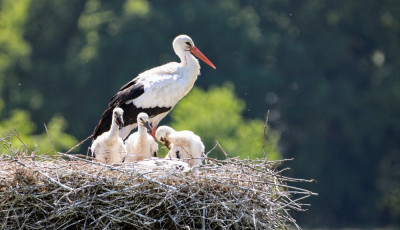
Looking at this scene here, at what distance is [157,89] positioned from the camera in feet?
36.0

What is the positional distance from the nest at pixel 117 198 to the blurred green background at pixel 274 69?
20.8 meters

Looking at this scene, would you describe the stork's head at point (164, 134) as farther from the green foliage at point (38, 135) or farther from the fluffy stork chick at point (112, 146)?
the green foliage at point (38, 135)

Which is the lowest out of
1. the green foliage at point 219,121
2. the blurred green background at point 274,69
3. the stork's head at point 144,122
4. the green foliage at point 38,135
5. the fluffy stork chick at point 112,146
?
the fluffy stork chick at point 112,146

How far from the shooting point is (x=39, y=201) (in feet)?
24.7

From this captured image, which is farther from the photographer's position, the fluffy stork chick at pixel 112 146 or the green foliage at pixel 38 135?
the green foliage at pixel 38 135

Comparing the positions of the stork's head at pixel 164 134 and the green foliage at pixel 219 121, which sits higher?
the green foliage at pixel 219 121

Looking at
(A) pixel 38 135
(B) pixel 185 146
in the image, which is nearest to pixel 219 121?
(A) pixel 38 135

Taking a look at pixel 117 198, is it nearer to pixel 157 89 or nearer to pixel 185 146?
pixel 185 146

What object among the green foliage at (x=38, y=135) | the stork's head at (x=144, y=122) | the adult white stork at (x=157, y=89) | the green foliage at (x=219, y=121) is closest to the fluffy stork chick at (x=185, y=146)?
the stork's head at (x=144, y=122)

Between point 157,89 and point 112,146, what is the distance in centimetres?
206

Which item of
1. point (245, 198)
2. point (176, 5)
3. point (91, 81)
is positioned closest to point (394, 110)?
point (176, 5)

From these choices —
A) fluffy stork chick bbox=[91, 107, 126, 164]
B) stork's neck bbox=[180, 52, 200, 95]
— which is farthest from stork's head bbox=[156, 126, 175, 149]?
stork's neck bbox=[180, 52, 200, 95]

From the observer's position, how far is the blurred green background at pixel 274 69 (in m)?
30.2

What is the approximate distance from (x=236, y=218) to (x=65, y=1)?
27.0 metres
